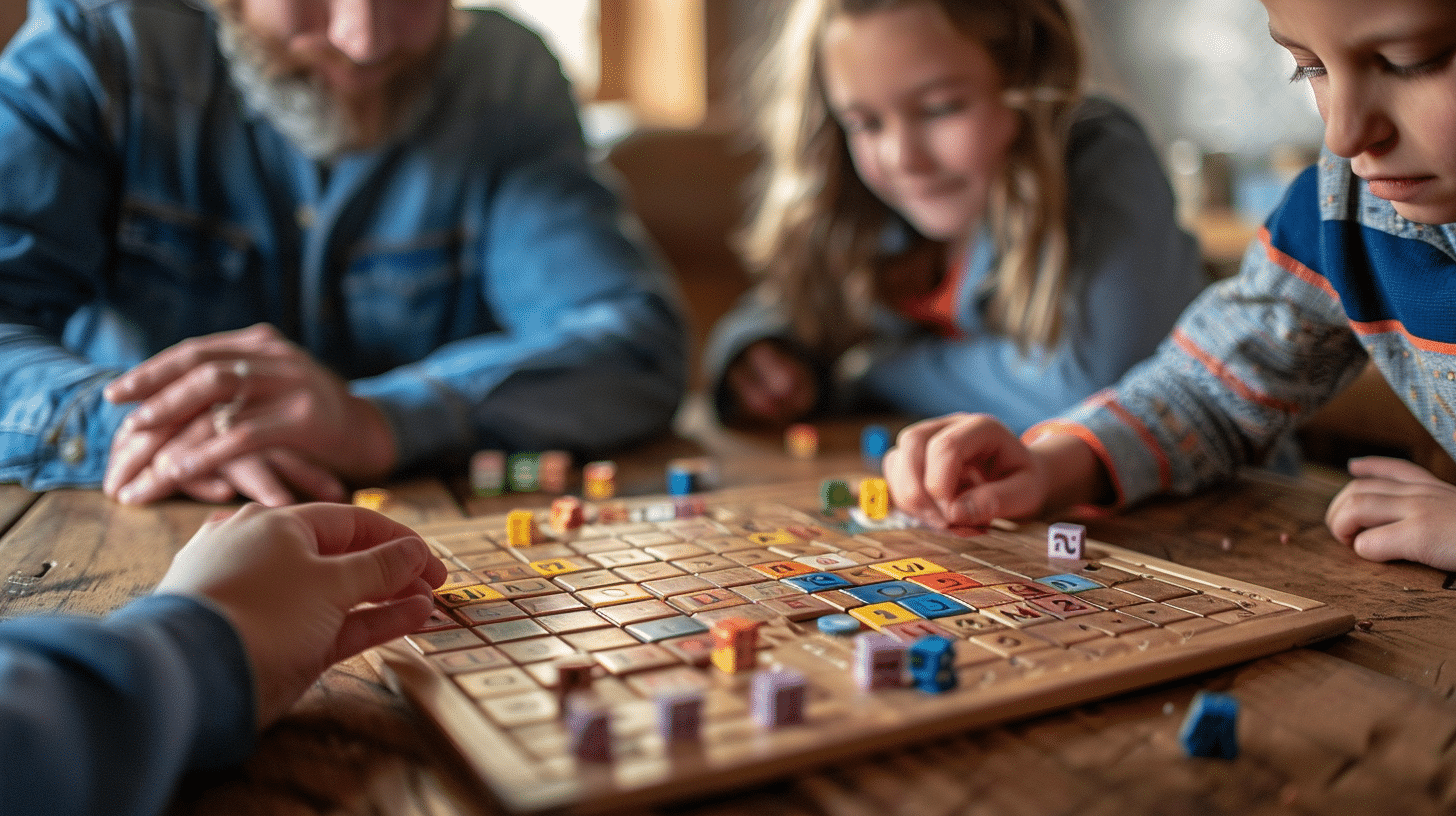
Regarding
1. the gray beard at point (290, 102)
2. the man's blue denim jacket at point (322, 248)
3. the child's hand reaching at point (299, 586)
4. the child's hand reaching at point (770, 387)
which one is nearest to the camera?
the child's hand reaching at point (299, 586)

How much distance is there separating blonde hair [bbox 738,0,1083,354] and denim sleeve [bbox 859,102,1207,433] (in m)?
0.03

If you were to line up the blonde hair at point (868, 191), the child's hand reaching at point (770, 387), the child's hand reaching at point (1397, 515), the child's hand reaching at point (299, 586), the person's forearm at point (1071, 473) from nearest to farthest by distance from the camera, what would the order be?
the child's hand reaching at point (299, 586) < the child's hand reaching at point (1397, 515) < the person's forearm at point (1071, 473) < the blonde hair at point (868, 191) < the child's hand reaching at point (770, 387)

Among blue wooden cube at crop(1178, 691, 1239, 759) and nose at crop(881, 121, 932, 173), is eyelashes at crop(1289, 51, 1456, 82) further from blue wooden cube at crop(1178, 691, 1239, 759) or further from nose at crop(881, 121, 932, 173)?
nose at crop(881, 121, 932, 173)

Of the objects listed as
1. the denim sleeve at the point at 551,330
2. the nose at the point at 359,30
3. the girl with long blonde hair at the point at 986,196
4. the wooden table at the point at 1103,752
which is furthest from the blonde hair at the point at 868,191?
the wooden table at the point at 1103,752

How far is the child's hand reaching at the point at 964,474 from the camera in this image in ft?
2.75

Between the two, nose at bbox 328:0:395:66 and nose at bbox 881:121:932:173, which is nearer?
nose at bbox 328:0:395:66

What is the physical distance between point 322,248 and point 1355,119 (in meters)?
1.11

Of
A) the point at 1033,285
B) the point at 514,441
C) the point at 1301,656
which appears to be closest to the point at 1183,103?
the point at 1033,285

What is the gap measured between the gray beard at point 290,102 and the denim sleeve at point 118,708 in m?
0.93

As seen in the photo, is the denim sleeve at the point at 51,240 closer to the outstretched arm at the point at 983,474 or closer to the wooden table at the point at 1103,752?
the wooden table at the point at 1103,752

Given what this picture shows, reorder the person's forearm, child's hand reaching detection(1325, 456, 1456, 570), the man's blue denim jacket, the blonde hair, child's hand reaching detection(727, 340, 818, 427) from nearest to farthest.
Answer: child's hand reaching detection(1325, 456, 1456, 570)
the person's forearm
the man's blue denim jacket
the blonde hair
child's hand reaching detection(727, 340, 818, 427)

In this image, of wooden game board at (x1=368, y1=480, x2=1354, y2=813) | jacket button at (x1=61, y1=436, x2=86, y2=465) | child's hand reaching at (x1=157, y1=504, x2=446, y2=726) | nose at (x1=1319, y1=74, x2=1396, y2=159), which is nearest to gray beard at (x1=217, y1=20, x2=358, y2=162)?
jacket button at (x1=61, y1=436, x2=86, y2=465)

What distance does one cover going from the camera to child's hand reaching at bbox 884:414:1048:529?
0.84 meters

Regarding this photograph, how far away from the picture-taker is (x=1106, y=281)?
4.39 feet
